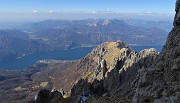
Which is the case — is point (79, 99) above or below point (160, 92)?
below

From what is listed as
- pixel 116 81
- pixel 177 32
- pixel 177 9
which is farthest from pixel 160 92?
pixel 116 81

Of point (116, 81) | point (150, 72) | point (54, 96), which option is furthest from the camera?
point (116, 81)

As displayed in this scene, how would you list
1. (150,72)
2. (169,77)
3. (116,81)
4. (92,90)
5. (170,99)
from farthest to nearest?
(116,81) < (92,90) < (150,72) < (169,77) < (170,99)

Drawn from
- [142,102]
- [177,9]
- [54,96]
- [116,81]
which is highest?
[177,9]

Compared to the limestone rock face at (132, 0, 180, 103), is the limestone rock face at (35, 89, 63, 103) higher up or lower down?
lower down

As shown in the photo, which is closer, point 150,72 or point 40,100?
point 150,72

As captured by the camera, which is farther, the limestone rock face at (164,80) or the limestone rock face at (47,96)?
the limestone rock face at (47,96)

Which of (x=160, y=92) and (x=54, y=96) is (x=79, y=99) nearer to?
(x=54, y=96)

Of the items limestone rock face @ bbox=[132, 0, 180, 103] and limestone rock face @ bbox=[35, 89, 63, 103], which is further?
limestone rock face @ bbox=[35, 89, 63, 103]

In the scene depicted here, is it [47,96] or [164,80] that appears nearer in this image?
[164,80]

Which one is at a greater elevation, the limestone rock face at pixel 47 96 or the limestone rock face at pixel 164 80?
the limestone rock face at pixel 164 80

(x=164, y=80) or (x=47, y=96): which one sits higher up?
(x=164, y=80)
